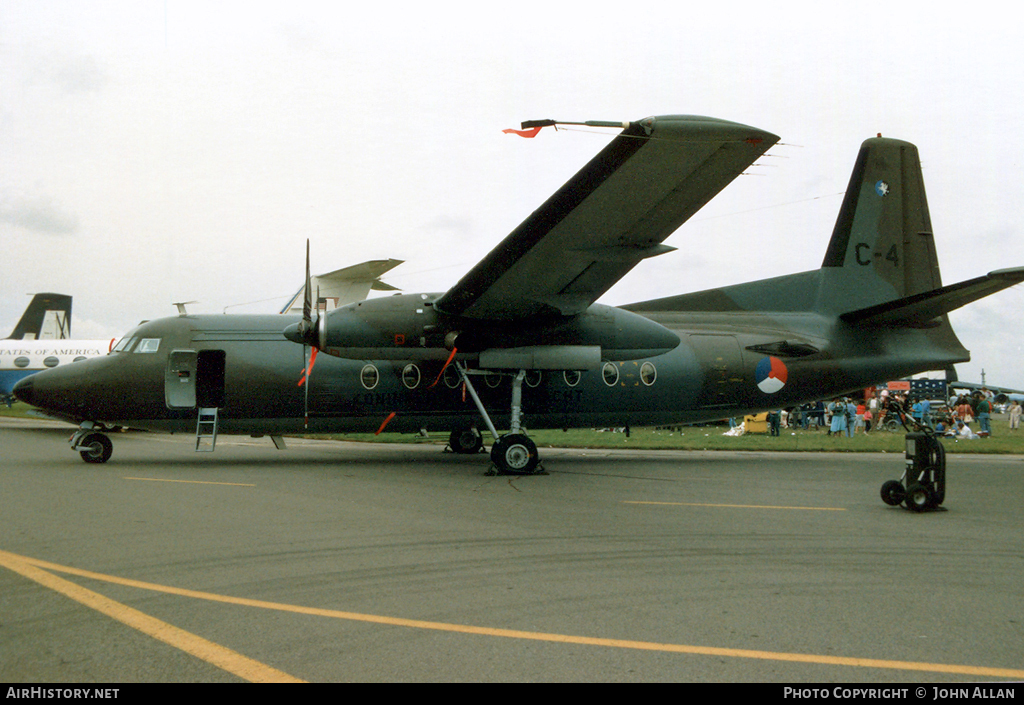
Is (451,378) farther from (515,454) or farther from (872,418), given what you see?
(872,418)

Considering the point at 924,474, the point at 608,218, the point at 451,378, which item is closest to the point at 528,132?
the point at 608,218

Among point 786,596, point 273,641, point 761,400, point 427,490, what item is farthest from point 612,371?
point 273,641

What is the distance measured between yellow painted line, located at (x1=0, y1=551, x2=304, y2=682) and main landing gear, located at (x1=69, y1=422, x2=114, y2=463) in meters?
8.91

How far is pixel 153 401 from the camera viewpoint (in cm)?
1362

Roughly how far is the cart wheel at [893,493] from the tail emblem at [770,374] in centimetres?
626

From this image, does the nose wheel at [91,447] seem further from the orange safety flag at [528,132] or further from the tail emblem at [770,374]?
the tail emblem at [770,374]

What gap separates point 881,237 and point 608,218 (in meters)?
8.86

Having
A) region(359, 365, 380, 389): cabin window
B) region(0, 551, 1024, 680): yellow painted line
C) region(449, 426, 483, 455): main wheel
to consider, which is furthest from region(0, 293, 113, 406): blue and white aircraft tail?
region(0, 551, 1024, 680): yellow painted line

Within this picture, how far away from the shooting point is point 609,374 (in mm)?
14734

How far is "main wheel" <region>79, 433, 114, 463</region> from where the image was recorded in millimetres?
13664

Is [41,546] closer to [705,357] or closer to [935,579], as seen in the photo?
[935,579]

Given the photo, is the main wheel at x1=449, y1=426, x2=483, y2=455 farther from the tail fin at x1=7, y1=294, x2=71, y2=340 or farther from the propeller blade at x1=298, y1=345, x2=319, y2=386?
the tail fin at x1=7, y1=294, x2=71, y2=340

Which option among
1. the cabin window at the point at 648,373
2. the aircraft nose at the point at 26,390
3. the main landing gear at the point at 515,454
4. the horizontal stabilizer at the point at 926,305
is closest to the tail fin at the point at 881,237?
the horizontal stabilizer at the point at 926,305

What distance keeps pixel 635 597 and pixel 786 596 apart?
3.35 feet
